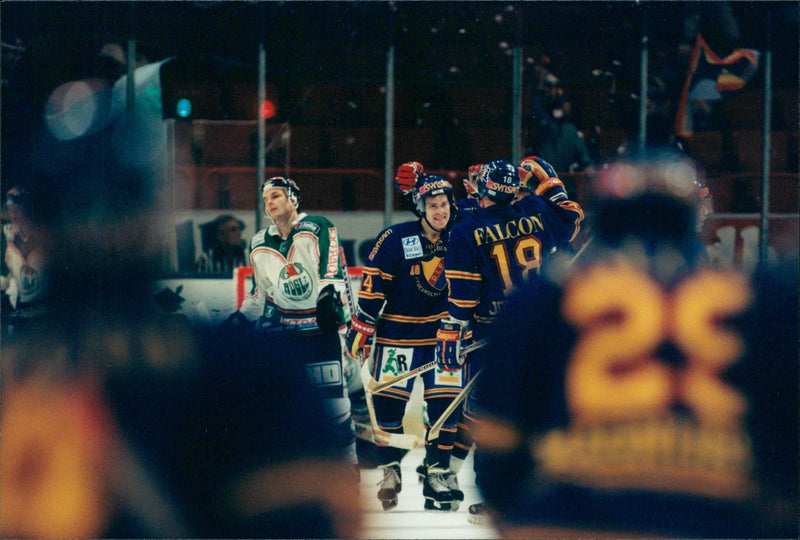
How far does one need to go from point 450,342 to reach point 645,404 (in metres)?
1.12

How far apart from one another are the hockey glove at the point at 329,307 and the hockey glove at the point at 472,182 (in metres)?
1.20

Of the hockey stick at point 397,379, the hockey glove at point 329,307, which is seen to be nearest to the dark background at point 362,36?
the hockey glove at point 329,307

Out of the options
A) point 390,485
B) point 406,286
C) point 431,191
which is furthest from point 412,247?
point 390,485

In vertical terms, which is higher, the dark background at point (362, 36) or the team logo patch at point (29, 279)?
the dark background at point (362, 36)

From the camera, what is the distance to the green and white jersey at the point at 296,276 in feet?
17.6

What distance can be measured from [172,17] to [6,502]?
3835 mm

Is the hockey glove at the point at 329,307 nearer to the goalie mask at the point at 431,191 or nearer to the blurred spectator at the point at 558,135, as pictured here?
the goalie mask at the point at 431,191

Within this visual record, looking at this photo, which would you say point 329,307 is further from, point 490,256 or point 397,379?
point 490,256

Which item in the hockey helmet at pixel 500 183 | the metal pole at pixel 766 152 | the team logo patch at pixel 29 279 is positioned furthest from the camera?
the metal pole at pixel 766 152

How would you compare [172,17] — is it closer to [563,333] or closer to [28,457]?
[28,457]

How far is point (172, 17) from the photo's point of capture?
6426 millimetres

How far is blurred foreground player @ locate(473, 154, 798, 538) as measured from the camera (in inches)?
169

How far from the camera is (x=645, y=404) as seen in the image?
434 cm

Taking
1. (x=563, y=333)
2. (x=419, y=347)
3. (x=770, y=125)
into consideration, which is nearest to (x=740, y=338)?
(x=563, y=333)
